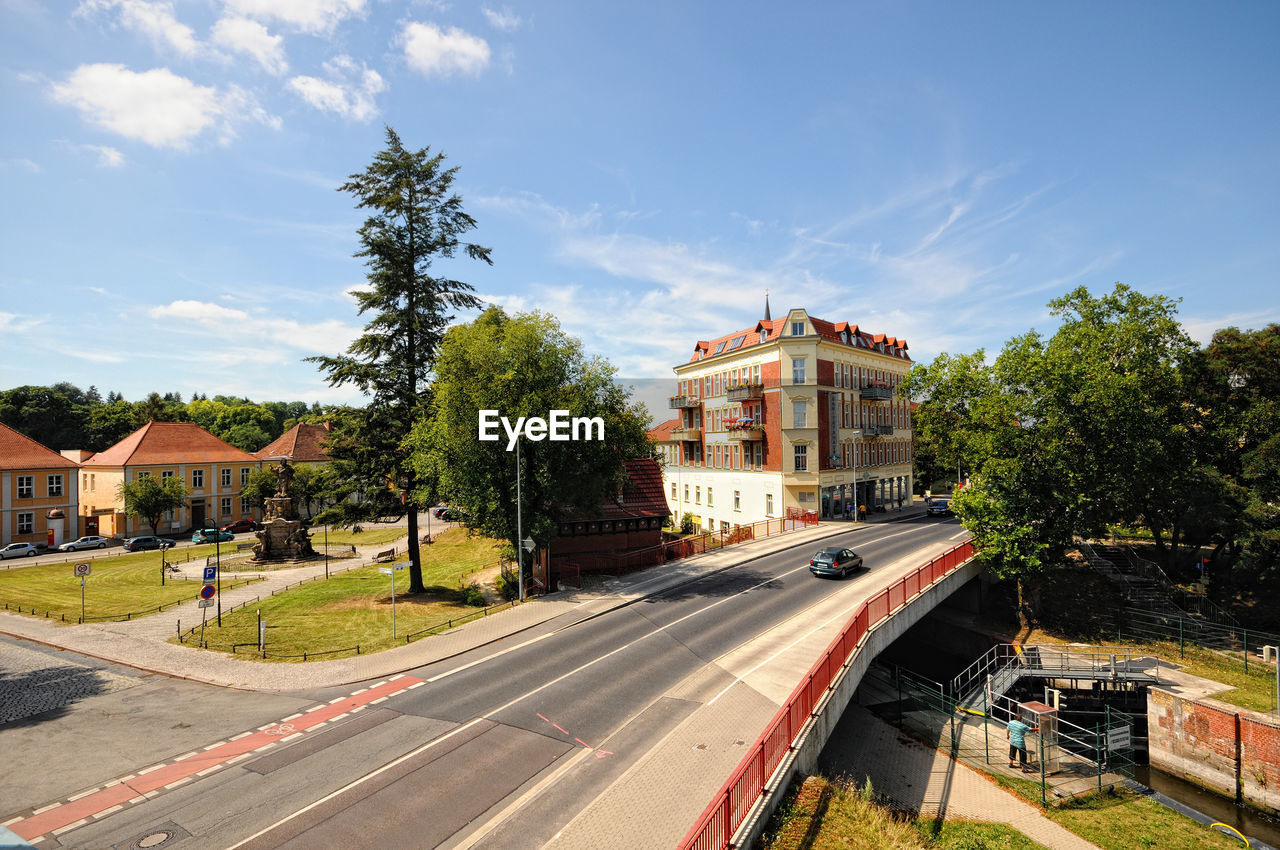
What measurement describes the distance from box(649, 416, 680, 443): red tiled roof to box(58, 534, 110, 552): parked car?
4930 cm

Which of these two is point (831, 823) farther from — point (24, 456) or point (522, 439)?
point (24, 456)

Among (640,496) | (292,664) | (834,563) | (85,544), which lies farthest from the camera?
(85,544)

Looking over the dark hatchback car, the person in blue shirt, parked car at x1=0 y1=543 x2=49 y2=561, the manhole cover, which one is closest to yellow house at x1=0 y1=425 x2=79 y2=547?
parked car at x1=0 y1=543 x2=49 y2=561

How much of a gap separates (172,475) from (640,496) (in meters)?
49.9

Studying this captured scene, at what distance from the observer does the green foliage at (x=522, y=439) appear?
25906mm

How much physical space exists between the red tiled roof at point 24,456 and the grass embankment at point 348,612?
35856 millimetres

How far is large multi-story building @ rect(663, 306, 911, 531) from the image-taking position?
45.2 meters

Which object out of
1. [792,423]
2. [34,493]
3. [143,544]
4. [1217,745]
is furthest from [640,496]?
[34,493]

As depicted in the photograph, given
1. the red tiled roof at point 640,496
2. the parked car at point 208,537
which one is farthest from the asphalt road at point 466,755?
the parked car at point 208,537

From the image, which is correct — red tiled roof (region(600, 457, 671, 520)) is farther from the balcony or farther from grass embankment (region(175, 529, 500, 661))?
the balcony

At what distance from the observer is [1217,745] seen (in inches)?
751

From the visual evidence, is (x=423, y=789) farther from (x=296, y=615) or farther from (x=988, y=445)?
(x=988, y=445)

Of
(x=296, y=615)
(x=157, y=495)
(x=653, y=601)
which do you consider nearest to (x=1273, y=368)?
(x=653, y=601)

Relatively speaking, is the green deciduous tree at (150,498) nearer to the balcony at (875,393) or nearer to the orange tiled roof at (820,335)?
the orange tiled roof at (820,335)
